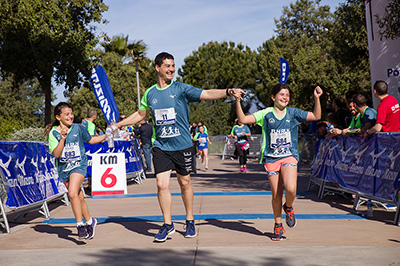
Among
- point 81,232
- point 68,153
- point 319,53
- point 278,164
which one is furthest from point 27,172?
point 319,53

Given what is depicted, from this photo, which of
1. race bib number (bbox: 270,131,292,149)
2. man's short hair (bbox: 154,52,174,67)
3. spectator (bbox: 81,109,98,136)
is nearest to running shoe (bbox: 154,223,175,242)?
race bib number (bbox: 270,131,292,149)

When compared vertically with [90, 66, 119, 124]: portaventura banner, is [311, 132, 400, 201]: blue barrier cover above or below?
below

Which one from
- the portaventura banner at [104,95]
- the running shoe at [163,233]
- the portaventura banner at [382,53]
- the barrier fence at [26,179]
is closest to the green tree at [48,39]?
the portaventura banner at [104,95]

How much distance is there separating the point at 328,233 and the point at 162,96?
274 cm

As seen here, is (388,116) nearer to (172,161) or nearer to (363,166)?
(363,166)

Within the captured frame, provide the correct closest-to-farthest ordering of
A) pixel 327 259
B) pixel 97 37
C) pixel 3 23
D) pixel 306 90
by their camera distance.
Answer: pixel 327 259
pixel 3 23
pixel 97 37
pixel 306 90

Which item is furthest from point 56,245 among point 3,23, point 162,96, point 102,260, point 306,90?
point 306,90

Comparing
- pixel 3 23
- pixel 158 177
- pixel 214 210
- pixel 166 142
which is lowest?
pixel 214 210

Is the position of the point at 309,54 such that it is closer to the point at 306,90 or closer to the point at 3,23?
the point at 306,90

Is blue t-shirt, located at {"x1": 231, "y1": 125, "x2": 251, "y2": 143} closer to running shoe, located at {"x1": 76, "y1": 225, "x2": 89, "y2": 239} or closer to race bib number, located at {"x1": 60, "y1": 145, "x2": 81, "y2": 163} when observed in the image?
race bib number, located at {"x1": 60, "y1": 145, "x2": 81, "y2": 163}

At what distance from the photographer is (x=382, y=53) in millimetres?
11766

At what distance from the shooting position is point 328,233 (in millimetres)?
6137

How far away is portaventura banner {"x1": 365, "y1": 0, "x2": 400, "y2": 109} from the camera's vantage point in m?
11.5

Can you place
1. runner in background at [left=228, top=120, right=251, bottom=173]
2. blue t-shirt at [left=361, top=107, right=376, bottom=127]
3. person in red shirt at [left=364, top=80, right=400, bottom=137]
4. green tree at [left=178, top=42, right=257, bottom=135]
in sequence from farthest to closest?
green tree at [left=178, top=42, right=257, bottom=135] < runner in background at [left=228, top=120, right=251, bottom=173] < blue t-shirt at [left=361, top=107, right=376, bottom=127] < person in red shirt at [left=364, top=80, right=400, bottom=137]
